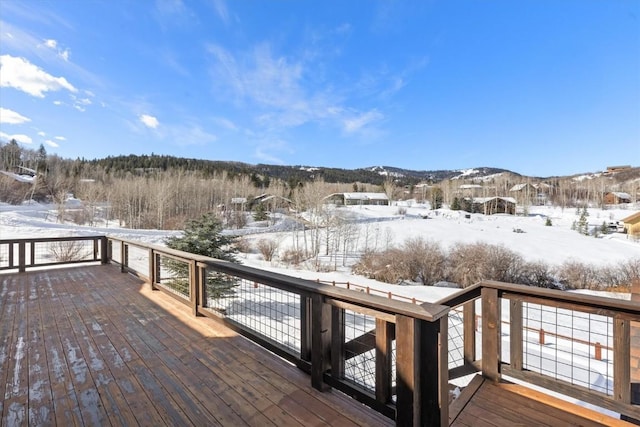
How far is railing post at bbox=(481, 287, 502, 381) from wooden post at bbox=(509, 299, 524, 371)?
89 millimetres

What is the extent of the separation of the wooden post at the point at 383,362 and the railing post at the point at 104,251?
779 centimetres

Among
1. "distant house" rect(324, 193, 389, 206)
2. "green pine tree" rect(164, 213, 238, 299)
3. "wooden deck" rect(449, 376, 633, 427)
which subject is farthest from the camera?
"distant house" rect(324, 193, 389, 206)

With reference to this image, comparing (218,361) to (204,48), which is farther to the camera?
(204,48)


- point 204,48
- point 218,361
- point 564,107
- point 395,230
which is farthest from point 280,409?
point 395,230

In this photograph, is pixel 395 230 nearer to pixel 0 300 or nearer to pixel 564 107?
pixel 564 107

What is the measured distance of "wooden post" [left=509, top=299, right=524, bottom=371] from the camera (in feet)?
7.21

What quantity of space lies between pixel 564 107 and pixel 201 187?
115 ft

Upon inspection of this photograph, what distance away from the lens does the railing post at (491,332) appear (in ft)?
7.46

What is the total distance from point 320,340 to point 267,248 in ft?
60.2

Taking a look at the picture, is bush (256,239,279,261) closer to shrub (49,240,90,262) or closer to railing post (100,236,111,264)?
shrub (49,240,90,262)

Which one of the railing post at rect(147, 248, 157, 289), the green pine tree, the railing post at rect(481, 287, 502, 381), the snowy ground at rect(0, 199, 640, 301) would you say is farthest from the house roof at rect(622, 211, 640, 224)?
A: the railing post at rect(147, 248, 157, 289)

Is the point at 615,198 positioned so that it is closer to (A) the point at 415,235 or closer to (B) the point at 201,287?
(A) the point at 415,235

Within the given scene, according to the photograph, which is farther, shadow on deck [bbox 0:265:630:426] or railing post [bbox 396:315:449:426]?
shadow on deck [bbox 0:265:630:426]

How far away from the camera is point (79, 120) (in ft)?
49.8
